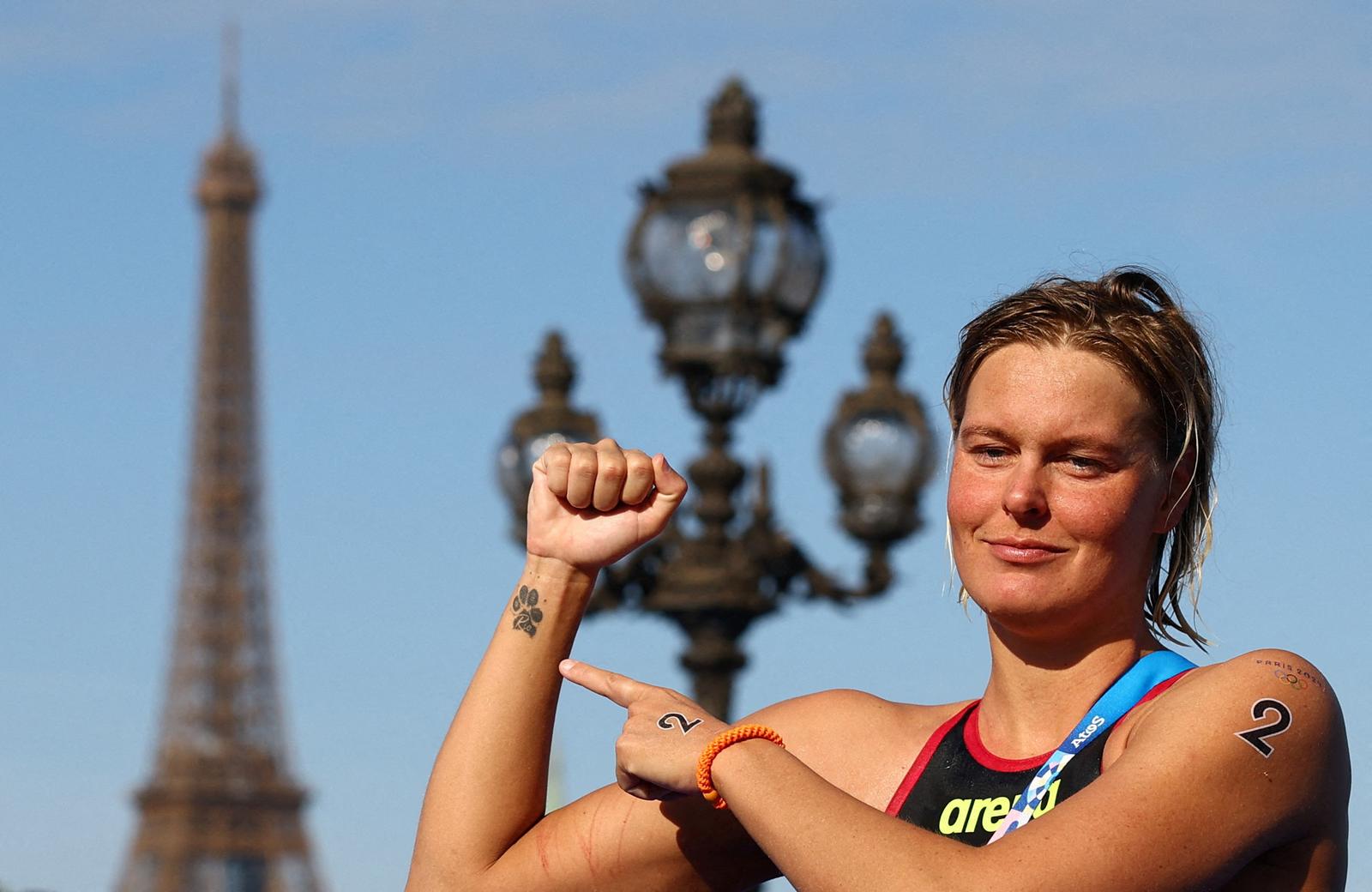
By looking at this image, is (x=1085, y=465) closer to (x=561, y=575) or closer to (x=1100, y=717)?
(x=1100, y=717)

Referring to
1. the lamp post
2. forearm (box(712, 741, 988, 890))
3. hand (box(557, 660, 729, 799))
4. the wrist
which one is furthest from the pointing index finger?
the lamp post

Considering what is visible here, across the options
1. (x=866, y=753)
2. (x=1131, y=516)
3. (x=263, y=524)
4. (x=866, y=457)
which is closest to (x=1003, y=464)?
(x=1131, y=516)

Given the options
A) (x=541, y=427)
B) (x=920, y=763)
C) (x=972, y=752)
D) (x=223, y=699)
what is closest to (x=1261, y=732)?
(x=972, y=752)

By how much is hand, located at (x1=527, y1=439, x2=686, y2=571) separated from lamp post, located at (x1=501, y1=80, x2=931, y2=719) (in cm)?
663

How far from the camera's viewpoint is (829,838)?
334cm

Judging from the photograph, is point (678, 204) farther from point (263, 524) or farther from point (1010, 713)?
point (263, 524)

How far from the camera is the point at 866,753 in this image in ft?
13.0

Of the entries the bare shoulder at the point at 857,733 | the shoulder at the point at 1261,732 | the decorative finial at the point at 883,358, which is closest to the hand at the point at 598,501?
the bare shoulder at the point at 857,733

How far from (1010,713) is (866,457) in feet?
28.3

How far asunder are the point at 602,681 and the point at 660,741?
254 millimetres

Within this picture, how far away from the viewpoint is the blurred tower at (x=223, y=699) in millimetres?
73625

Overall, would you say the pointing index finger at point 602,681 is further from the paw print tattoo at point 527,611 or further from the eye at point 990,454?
the eye at point 990,454

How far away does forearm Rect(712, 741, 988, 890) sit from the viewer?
10.8ft

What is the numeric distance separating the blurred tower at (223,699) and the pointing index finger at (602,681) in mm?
69799
